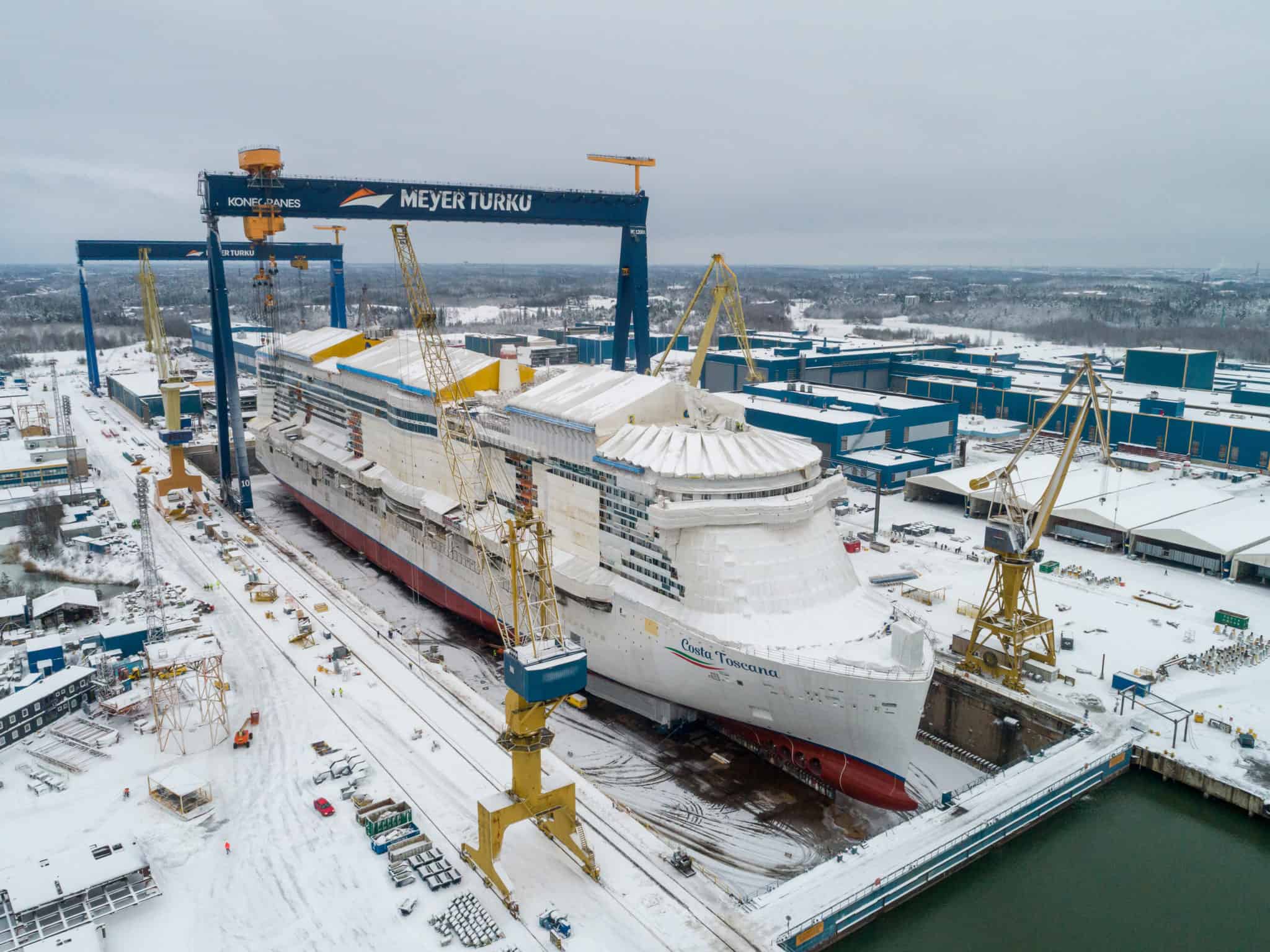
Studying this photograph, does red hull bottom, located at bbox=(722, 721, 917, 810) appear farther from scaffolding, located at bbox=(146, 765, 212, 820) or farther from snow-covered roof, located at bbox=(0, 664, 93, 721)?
snow-covered roof, located at bbox=(0, 664, 93, 721)

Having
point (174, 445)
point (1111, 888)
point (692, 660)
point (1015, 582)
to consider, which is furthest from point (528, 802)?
point (174, 445)

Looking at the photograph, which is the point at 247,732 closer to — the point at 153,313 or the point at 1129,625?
the point at 1129,625

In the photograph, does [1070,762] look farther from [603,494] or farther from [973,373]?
[973,373]

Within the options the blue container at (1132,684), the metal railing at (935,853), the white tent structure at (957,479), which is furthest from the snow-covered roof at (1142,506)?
the metal railing at (935,853)

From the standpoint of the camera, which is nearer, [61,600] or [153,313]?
[61,600]

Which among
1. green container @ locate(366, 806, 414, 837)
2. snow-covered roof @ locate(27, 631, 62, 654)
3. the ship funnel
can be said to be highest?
the ship funnel

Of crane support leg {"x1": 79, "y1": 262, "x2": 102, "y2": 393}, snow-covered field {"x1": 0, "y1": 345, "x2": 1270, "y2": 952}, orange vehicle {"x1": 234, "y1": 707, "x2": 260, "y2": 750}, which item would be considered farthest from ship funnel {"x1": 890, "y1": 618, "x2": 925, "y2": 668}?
crane support leg {"x1": 79, "y1": 262, "x2": 102, "y2": 393}
